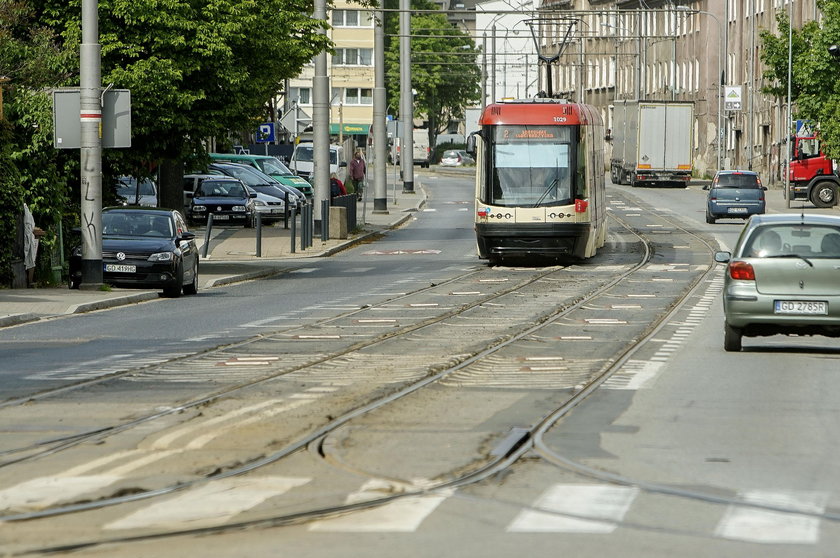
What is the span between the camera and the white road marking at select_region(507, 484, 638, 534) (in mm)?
7930

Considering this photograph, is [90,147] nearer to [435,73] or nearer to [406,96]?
[406,96]

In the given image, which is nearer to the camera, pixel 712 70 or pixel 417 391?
pixel 417 391

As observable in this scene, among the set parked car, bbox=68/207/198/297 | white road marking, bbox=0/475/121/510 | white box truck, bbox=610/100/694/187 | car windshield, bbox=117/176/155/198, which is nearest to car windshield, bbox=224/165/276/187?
car windshield, bbox=117/176/155/198

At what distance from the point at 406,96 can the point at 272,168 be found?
26.4ft

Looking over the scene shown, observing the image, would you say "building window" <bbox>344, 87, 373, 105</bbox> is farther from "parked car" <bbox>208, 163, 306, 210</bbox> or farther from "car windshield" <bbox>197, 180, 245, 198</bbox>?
"car windshield" <bbox>197, 180, 245, 198</bbox>

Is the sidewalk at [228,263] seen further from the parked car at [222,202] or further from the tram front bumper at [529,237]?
the tram front bumper at [529,237]

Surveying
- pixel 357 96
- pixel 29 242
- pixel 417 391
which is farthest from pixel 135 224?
pixel 357 96

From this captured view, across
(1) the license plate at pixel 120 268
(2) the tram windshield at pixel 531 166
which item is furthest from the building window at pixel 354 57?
(1) the license plate at pixel 120 268

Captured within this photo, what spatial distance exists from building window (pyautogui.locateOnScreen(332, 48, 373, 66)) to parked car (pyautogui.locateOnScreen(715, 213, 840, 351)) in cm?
11481

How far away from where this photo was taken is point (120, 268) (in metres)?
28.4

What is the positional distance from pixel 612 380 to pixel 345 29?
117m

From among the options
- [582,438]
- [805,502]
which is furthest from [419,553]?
[582,438]

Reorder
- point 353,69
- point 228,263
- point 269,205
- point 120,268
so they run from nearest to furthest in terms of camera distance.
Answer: point 120,268 < point 228,263 < point 269,205 < point 353,69

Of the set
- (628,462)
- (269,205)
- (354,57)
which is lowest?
(628,462)
